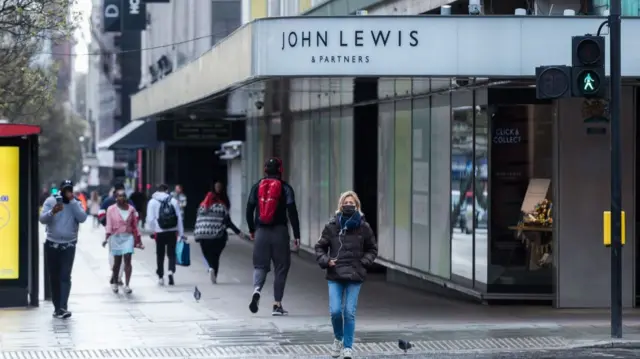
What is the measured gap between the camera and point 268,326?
587 inches

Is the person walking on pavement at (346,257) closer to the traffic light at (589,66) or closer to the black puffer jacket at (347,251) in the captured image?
the black puffer jacket at (347,251)

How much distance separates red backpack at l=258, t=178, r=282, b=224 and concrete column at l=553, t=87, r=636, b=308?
145 inches

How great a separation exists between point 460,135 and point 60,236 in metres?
5.60

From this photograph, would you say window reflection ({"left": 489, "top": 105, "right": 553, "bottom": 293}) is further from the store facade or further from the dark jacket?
the dark jacket

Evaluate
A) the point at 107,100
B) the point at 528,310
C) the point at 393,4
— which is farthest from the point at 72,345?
the point at 107,100

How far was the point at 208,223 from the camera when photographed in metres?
21.0

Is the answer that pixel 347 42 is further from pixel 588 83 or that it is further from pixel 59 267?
pixel 59 267

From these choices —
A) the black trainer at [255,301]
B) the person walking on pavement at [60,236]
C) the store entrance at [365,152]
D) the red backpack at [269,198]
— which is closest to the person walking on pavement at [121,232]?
the person walking on pavement at [60,236]

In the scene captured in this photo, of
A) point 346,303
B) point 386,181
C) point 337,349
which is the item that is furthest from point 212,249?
point 346,303

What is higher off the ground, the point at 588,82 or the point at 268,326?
the point at 588,82

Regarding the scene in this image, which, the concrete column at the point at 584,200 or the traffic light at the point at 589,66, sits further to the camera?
the concrete column at the point at 584,200

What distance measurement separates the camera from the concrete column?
1636cm

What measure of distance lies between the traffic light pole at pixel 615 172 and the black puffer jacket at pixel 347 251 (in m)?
2.75

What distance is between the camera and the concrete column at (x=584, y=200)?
53.7ft
